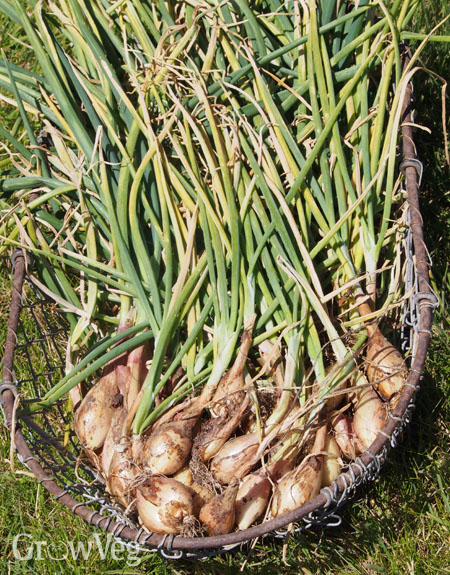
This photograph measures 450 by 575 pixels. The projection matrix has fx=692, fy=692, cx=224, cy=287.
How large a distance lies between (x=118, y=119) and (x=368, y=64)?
0.47 metres

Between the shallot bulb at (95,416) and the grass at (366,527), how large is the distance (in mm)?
242

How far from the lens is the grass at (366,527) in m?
1.25

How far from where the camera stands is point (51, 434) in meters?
1.36

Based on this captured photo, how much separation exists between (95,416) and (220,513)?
0.91ft

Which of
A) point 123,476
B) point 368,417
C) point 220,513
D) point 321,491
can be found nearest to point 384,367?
point 368,417

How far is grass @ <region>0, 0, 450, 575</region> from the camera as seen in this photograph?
1.25 meters

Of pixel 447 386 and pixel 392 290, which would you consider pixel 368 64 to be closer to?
pixel 392 290

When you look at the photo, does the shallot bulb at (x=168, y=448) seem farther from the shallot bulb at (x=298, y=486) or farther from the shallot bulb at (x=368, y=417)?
the shallot bulb at (x=368, y=417)

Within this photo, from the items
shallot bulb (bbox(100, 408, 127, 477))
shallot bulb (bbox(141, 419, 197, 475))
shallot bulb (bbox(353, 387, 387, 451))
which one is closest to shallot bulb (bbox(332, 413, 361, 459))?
shallot bulb (bbox(353, 387, 387, 451))

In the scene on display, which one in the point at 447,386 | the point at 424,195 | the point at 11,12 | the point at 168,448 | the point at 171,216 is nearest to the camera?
the point at 168,448

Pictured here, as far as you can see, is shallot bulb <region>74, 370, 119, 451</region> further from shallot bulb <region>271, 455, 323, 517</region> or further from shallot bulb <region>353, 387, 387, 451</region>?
shallot bulb <region>353, 387, 387, 451</region>

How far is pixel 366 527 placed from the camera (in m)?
1.29

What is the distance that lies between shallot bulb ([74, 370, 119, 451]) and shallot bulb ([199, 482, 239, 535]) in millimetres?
231

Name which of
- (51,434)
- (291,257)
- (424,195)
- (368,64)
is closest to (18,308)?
(51,434)
